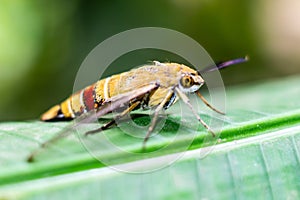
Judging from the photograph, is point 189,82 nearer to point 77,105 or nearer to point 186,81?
point 186,81

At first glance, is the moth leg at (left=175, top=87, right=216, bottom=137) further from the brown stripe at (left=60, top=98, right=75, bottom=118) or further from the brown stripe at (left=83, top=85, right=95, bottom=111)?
the brown stripe at (left=60, top=98, right=75, bottom=118)

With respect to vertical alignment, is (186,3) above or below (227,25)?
above

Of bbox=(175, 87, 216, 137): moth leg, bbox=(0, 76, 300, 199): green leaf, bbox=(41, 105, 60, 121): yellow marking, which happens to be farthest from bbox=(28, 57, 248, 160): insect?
bbox=(41, 105, 60, 121): yellow marking

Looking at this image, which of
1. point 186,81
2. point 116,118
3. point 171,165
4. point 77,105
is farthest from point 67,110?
point 171,165

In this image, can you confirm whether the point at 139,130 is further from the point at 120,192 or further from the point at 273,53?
the point at 273,53

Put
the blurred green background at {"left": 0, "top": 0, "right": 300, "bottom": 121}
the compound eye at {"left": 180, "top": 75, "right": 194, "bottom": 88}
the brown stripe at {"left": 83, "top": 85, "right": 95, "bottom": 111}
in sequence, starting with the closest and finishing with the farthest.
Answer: the compound eye at {"left": 180, "top": 75, "right": 194, "bottom": 88} → the brown stripe at {"left": 83, "top": 85, "right": 95, "bottom": 111} → the blurred green background at {"left": 0, "top": 0, "right": 300, "bottom": 121}

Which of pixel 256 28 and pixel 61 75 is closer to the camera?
pixel 61 75

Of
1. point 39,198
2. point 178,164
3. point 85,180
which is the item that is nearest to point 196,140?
point 178,164
